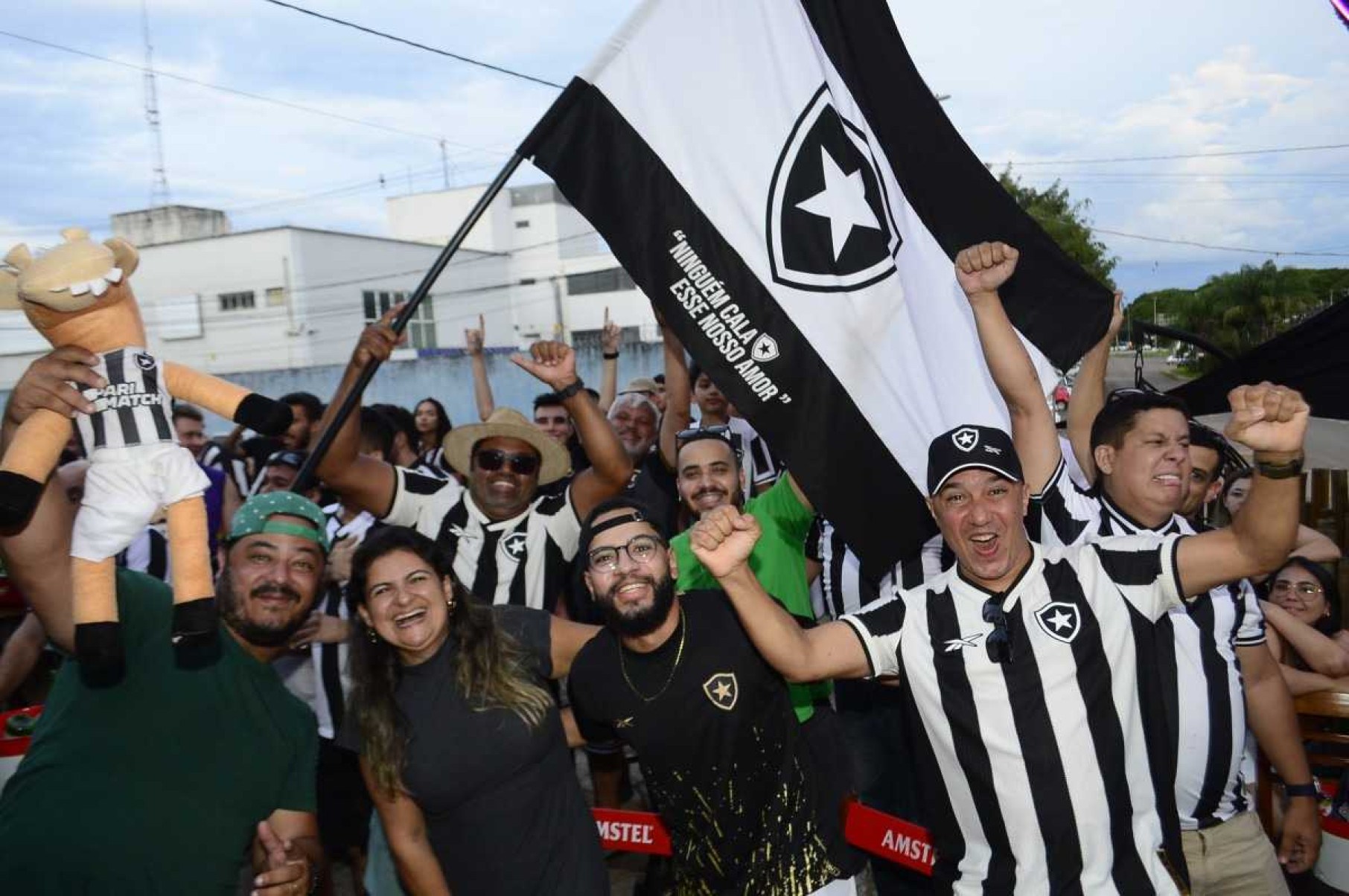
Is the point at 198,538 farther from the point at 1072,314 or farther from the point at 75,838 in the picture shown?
the point at 1072,314

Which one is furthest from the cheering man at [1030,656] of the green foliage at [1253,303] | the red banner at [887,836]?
the green foliage at [1253,303]

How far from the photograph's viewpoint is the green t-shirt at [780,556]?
441 centimetres

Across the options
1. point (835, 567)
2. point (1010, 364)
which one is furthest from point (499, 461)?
point (1010, 364)

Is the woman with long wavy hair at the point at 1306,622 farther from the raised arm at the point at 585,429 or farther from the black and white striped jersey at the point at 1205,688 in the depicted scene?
the raised arm at the point at 585,429

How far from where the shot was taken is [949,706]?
2.84 meters

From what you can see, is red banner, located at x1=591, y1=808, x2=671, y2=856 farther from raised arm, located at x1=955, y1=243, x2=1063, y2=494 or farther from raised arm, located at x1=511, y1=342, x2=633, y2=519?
raised arm, located at x1=955, y1=243, x2=1063, y2=494

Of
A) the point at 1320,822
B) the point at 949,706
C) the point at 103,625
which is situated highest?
the point at 103,625

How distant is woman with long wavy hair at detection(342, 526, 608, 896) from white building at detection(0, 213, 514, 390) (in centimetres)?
3374

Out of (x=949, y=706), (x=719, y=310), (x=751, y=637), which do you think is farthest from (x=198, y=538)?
(x=949, y=706)

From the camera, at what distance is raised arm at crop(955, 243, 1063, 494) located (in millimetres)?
3357

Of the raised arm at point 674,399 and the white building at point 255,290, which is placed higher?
the white building at point 255,290

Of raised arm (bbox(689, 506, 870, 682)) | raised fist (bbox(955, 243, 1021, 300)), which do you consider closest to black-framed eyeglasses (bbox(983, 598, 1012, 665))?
raised arm (bbox(689, 506, 870, 682))

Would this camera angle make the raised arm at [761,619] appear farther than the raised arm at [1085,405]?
No

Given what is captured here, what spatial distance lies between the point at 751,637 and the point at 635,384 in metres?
6.10
